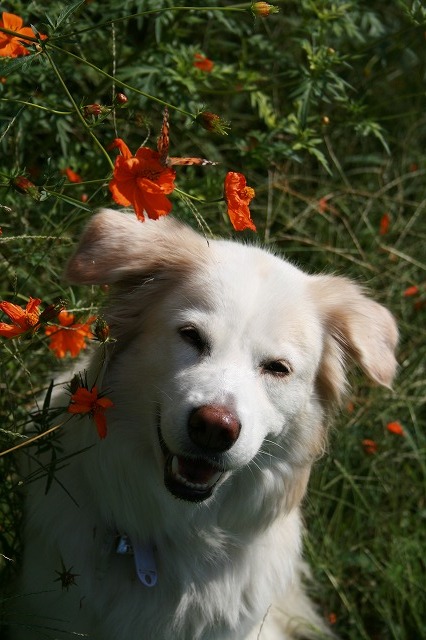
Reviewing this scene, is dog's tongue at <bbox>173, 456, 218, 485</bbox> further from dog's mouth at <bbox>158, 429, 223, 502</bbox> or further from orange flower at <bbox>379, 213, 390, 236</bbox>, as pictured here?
orange flower at <bbox>379, 213, 390, 236</bbox>

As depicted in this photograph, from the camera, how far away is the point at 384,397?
3977 mm

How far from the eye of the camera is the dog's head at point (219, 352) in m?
2.28

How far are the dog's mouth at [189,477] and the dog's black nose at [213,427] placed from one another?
14 cm

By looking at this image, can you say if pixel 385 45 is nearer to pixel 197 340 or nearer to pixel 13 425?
pixel 197 340

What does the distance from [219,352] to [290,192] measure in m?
1.90

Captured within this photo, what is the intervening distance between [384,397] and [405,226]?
3.47ft

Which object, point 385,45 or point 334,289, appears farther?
point 385,45

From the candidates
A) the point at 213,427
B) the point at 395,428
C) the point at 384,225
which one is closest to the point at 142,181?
the point at 213,427

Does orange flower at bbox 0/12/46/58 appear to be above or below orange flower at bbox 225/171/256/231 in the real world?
above

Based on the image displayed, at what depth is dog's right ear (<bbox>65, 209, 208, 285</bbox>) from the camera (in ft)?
8.14

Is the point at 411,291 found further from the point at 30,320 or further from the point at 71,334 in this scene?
the point at 30,320

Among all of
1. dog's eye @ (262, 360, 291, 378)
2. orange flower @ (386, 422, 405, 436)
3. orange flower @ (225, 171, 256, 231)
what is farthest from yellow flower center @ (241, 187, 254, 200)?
orange flower @ (386, 422, 405, 436)

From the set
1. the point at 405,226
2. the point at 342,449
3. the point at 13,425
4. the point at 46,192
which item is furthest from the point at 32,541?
the point at 405,226

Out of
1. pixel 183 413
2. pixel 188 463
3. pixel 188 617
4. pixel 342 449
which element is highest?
pixel 183 413
